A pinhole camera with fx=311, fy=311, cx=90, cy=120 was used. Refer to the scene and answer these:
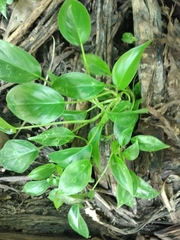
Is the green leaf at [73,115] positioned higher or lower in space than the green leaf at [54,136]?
higher

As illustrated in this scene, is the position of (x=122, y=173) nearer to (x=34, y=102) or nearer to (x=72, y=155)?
(x=72, y=155)

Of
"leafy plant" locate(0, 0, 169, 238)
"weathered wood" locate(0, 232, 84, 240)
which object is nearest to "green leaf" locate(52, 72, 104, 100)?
"leafy plant" locate(0, 0, 169, 238)

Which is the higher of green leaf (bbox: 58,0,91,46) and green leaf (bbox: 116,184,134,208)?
green leaf (bbox: 58,0,91,46)

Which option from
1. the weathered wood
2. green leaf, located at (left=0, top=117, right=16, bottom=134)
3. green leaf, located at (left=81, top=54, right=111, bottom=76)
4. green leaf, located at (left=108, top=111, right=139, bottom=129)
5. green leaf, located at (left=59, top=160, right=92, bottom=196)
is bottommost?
the weathered wood

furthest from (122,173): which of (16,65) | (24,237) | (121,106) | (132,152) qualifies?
(24,237)

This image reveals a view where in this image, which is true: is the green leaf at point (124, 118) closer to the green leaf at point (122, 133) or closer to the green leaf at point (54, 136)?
the green leaf at point (122, 133)

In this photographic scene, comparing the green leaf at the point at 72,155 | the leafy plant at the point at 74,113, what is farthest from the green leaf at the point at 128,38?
the green leaf at the point at 72,155

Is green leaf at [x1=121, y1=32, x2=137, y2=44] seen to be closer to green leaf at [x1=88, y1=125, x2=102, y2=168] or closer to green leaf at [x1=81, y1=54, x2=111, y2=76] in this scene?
green leaf at [x1=81, y1=54, x2=111, y2=76]

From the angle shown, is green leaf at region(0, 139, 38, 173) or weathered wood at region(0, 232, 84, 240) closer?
green leaf at region(0, 139, 38, 173)
